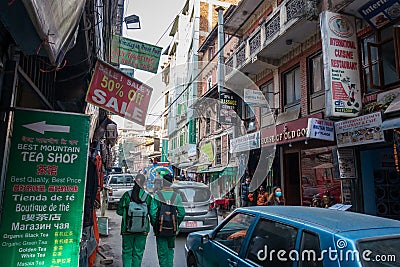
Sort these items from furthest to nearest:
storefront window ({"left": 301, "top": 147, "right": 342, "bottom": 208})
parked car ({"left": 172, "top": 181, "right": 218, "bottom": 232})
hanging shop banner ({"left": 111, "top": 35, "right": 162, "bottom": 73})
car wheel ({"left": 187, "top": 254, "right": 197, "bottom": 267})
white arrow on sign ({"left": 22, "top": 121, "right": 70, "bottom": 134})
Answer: storefront window ({"left": 301, "top": 147, "right": 342, "bottom": 208}) → parked car ({"left": 172, "top": 181, "right": 218, "bottom": 232}) → hanging shop banner ({"left": 111, "top": 35, "right": 162, "bottom": 73}) → car wheel ({"left": 187, "top": 254, "right": 197, "bottom": 267}) → white arrow on sign ({"left": 22, "top": 121, "right": 70, "bottom": 134})

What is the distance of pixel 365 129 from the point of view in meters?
8.06

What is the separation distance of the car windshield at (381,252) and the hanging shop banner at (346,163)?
7.08 metres

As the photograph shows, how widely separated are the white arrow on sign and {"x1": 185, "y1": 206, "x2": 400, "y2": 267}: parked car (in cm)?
241

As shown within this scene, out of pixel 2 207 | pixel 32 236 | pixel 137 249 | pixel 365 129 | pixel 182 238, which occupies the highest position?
pixel 365 129

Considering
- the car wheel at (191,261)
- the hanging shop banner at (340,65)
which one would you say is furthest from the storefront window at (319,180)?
the car wheel at (191,261)

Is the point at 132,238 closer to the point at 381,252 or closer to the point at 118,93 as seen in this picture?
the point at 118,93

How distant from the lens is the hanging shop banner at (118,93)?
4.25 metres

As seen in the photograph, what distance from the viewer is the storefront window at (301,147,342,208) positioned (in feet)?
32.1

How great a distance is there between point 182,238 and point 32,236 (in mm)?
5527

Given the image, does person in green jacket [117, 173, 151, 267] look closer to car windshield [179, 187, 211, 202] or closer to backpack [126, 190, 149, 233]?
backpack [126, 190, 149, 233]

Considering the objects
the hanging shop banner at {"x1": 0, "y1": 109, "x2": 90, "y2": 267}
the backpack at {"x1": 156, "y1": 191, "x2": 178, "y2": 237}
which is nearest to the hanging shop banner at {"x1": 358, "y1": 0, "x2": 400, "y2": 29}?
the backpack at {"x1": 156, "y1": 191, "x2": 178, "y2": 237}

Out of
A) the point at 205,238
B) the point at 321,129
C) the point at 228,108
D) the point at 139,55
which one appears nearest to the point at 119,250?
the point at 205,238

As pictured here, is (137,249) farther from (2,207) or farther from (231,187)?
(231,187)

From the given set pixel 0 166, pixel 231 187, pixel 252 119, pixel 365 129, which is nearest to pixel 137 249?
pixel 0 166
